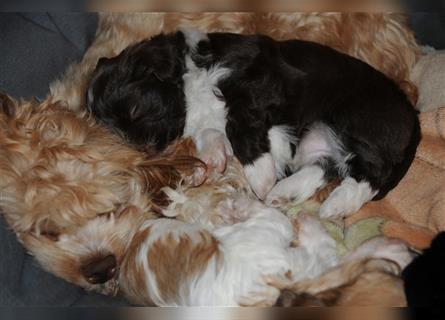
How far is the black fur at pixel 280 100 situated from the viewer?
2.46 metres

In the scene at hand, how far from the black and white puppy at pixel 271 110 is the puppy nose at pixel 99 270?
0.51 m

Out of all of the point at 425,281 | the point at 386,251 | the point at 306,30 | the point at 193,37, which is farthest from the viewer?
the point at 306,30

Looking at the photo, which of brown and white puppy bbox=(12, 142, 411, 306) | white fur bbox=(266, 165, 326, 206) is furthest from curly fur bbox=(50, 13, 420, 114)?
brown and white puppy bbox=(12, 142, 411, 306)

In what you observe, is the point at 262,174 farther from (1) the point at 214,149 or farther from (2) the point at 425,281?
(2) the point at 425,281

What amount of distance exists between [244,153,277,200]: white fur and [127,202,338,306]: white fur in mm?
63

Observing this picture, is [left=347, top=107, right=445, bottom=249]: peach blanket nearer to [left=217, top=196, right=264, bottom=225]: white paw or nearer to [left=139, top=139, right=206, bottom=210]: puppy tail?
[left=217, top=196, right=264, bottom=225]: white paw

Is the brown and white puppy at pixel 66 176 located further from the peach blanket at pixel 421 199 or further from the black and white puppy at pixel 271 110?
the peach blanket at pixel 421 199

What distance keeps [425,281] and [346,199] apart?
421 mm

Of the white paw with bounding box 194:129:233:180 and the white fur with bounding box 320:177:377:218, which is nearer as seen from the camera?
the white fur with bounding box 320:177:377:218

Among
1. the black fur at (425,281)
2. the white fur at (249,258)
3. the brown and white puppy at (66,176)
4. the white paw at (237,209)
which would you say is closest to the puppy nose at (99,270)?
the brown and white puppy at (66,176)

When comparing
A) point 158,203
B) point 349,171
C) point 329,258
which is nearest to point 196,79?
point 158,203

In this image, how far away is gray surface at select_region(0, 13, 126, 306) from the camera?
2314mm

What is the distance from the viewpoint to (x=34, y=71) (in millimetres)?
2893

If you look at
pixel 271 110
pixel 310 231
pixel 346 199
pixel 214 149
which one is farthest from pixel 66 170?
pixel 346 199
